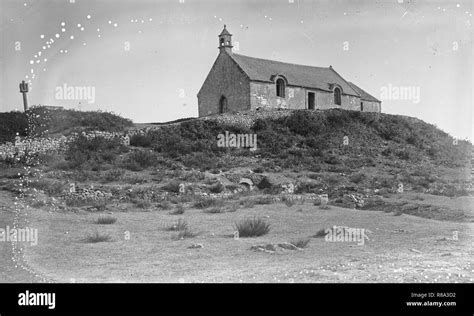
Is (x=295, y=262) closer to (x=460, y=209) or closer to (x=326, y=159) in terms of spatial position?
(x=460, y=209)

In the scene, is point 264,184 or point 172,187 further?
point 264,184

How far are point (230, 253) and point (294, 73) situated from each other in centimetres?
2317

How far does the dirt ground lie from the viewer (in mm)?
5625

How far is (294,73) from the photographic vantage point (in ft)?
94.1

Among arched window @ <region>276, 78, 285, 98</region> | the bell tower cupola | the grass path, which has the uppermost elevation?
the bell tower cupola

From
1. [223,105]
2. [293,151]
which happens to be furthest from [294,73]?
[293,151]

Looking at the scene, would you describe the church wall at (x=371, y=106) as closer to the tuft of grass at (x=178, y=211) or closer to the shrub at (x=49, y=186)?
the tuft of grass at (x=178, y=211)

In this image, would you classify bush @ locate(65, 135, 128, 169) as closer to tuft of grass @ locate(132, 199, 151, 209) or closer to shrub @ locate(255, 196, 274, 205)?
tuft of grass @ locate(132, 199, 151, 209)

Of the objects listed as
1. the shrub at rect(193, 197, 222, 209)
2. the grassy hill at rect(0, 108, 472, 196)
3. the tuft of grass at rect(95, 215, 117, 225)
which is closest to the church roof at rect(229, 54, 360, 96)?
the grassy hill at rect(0, 108, 472, 196)

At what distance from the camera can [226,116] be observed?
22422 millimetres

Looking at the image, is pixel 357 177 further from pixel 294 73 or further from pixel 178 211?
pixel 294 73

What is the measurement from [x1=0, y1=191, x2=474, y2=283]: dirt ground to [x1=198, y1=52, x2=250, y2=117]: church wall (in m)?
15.8

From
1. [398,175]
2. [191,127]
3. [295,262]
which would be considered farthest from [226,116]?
[295,262]

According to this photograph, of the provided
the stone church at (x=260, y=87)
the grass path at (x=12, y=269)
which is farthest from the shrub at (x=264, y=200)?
the stone church at (x=260, y=87)
